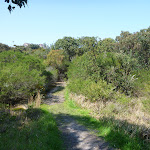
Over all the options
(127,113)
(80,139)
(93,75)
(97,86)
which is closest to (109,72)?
(93,75)

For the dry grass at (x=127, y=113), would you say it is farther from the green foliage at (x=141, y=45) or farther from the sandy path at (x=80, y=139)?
the green foliage at (x=141, y=45)

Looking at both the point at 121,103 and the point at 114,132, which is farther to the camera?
the point at 121,103

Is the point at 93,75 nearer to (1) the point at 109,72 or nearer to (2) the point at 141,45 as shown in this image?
(1) the point at 109,72

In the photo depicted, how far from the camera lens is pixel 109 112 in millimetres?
8805

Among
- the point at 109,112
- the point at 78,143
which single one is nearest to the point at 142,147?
the point at 78,143

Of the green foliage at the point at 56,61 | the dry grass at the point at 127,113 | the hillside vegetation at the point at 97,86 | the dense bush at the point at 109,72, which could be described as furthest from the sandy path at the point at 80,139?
the green foliage at the point at 56,61

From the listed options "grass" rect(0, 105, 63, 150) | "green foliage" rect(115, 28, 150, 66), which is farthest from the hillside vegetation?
"green foliage" rect(115, 28, 150, 66)

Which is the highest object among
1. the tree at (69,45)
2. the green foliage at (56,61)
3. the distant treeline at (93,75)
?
the tree at (69,45)

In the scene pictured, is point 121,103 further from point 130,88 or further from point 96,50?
point 96,50

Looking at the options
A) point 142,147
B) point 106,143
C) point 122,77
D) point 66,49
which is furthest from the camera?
point 66,49

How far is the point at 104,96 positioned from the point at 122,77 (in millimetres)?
3548

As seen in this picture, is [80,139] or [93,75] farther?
[93,75]

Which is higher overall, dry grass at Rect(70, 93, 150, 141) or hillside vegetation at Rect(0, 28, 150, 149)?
hillside vegetation at Rect(0, 28, 150, 149)

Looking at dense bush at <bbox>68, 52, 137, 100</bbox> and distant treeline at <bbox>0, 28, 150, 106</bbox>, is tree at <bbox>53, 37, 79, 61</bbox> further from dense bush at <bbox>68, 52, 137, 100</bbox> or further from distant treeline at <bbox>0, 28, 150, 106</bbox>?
dense bush at <bbox>68, 52, 137, 100</bbox>
